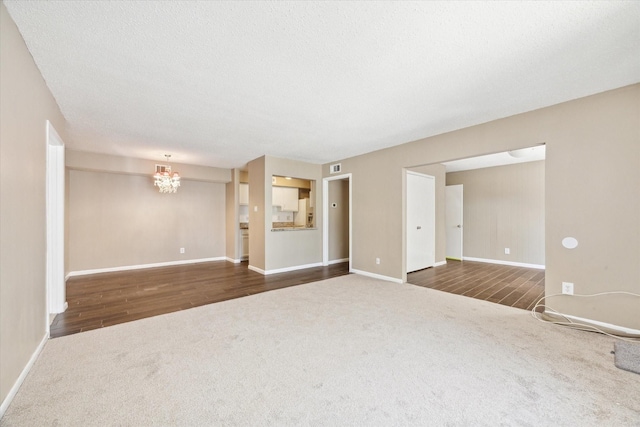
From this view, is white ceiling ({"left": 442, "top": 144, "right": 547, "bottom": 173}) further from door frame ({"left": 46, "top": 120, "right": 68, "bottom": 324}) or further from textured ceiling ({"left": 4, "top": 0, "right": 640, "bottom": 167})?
door frame ({"left": 46, "top": 120, "right": 68, "bottom": 324})

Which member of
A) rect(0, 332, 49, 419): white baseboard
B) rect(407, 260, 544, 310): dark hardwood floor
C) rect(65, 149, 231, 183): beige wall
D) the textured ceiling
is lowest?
rect(407, 260, 544, 310): dark hardwood floor

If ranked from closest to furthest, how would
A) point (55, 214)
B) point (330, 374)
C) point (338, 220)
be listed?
point (330, 374), point (55, 214), point (338, 220)

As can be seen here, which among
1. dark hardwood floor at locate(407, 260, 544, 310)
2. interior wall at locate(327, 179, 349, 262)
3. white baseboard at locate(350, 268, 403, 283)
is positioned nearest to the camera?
dark hardwood floor at locate(407, 260, 544, 310)

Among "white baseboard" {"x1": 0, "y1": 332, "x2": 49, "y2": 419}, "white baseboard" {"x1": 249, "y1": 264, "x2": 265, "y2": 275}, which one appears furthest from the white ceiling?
"white baseboard" {"x1": 0, "y1": 332, "x2": 49, "y2": 419}

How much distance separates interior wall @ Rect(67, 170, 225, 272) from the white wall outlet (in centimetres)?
681

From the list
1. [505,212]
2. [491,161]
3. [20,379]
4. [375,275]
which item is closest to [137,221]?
[20,379]

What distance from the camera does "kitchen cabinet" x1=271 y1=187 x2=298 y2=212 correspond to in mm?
7277

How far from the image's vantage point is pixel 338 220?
6.63 metres

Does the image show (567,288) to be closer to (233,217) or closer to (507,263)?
(507,263)

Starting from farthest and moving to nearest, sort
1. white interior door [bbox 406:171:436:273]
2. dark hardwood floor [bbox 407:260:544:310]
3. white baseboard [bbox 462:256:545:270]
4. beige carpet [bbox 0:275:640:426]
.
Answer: white baseboard [bbox 462:256:545:270] < white interior door [bbox 406:171:436:273] < dark hardwood floor [bbox 407:260:544:310] < beige carpet [bbox 0:275:640:426]

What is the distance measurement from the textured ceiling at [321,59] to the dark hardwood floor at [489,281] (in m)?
2.46

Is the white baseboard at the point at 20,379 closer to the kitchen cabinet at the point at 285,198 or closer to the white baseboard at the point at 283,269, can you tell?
the white baseboard at the point at 283,269

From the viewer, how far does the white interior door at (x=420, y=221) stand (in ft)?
17.3

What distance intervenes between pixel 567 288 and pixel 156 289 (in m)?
5.47
